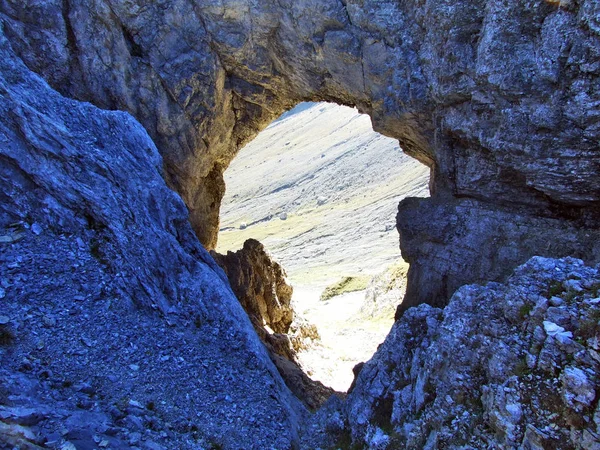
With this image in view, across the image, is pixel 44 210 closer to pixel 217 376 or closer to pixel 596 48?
pixel 217 376

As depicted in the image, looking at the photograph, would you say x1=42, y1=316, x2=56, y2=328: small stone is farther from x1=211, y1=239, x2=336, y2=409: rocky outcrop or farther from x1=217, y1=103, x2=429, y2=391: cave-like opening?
x1=217, y1=103, x2=429, y2=391: cave-like opening

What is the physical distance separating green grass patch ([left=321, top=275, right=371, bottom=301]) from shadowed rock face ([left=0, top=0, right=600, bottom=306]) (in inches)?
990

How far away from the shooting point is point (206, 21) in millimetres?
24359

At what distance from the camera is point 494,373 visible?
41.3 feet

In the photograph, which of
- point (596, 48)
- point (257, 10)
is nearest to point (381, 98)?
point (257, 10)

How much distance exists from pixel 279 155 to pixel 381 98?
97.9m

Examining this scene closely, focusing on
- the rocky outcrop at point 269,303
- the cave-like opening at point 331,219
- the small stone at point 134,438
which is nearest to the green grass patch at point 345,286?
the cave-like opening at point 331,219

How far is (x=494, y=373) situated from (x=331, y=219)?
64.5 m

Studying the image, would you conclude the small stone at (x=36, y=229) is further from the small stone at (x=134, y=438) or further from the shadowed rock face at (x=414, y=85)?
the shadowed rock face at (x=414, y=85)

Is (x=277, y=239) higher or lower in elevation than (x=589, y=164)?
lower

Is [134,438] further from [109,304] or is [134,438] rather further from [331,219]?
[331,219]

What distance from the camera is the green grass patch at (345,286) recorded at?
50281mm

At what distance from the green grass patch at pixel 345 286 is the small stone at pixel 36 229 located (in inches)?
1409

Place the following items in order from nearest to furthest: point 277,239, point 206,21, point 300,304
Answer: point 206,21 → point 300,304 → point 277,239
